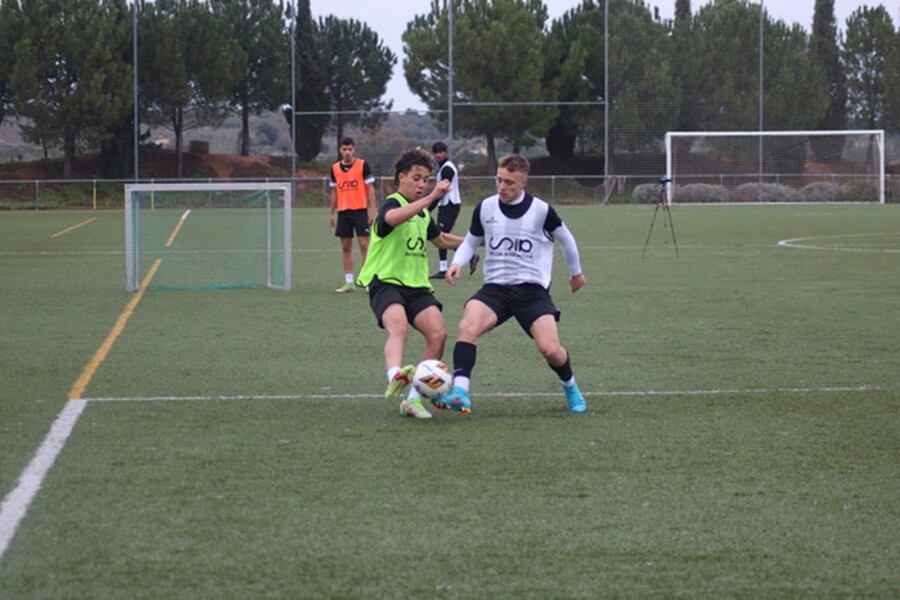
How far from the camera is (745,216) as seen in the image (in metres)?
40.8

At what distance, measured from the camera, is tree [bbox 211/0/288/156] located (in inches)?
2365

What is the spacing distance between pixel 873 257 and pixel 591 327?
10.6 meters

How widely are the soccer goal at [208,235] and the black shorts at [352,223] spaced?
2.05 ft

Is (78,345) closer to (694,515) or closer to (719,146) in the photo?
(694,515)

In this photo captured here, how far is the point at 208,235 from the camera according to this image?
25.2 meters

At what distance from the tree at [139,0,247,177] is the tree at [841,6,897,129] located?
23.7 metres

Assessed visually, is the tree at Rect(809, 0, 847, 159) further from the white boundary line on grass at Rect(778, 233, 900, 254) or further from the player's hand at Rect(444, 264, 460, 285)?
the player's hand at Rect(444, 264, 460, 285)

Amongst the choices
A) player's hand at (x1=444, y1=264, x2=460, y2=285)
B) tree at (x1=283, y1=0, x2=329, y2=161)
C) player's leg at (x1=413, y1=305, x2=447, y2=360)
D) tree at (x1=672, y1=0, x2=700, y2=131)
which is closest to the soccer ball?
player's leg at (x1=413, y1=305, x2=447, y2=360)

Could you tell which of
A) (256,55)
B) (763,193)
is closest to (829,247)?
(763,193)

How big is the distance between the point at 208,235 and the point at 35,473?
61.3 ft

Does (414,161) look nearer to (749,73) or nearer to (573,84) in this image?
(749,73)

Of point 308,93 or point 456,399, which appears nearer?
point 456,399

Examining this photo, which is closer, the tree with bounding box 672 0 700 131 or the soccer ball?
the soccer ball

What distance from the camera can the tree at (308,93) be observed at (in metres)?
56.4
